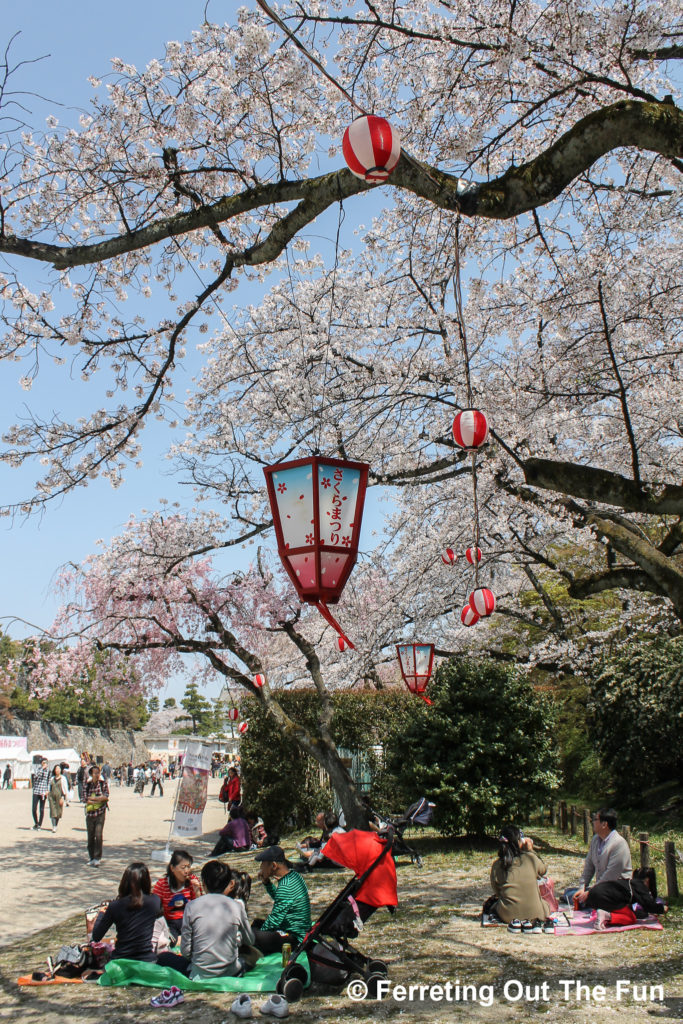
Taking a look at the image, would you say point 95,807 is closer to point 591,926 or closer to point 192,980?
point 192,980

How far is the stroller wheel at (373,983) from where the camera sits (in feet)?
17.0

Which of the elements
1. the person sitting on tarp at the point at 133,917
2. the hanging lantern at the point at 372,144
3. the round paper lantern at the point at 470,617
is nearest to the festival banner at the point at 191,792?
the round paper lantern at the point at 470,617

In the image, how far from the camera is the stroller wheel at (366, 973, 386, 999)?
204 inches

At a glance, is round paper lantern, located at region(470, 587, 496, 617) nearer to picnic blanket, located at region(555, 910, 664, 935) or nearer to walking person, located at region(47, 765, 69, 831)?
picnic blanket, located at region(555, 910, 664, 935)

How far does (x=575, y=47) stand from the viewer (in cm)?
564

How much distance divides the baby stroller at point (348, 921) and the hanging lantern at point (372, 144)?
4.74 m

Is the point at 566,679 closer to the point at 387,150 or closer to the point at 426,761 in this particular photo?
the point at 426,761

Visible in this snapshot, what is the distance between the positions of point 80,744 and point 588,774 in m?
39.7

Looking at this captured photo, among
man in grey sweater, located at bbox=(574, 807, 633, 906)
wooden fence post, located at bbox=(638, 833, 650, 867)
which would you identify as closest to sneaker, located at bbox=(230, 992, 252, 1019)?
man in grey sweater, located at bbox=(574, 807, 633, 906)

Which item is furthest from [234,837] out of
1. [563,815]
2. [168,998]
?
[168,998]

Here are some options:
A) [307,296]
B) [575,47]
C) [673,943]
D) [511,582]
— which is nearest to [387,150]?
[575,47]

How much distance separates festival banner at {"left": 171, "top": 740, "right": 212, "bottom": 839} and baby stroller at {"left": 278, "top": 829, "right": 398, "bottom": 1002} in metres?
5.63

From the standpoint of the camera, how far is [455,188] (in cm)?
419

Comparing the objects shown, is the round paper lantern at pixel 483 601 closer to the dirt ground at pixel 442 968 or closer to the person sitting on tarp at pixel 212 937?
the dirt ground at pixel 442 968
